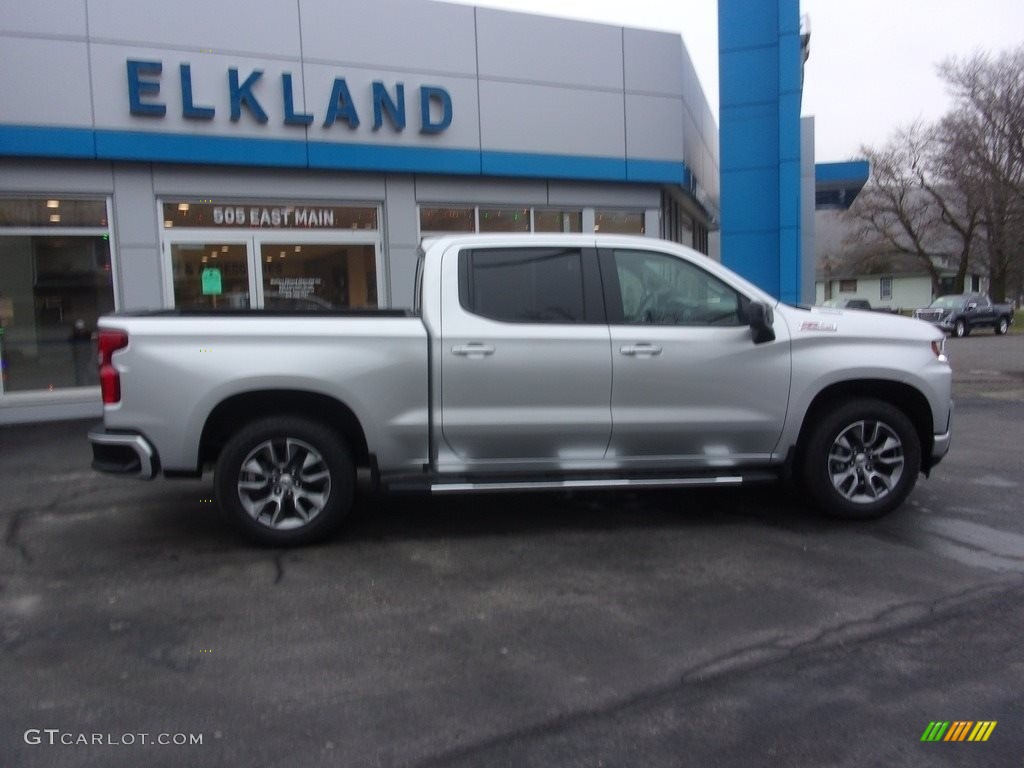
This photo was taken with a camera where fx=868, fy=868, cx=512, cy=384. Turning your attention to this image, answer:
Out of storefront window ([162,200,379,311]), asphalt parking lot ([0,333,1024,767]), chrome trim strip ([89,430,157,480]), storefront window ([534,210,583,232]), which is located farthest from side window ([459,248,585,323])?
storefront window ([534,210,583,232])

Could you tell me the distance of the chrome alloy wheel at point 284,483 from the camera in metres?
5.30

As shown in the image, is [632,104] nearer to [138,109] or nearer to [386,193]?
[386,193]

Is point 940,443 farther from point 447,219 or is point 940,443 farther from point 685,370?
point 447,219

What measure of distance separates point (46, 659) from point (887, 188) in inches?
2097

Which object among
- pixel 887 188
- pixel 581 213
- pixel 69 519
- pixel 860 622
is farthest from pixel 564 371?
pixel 887 188

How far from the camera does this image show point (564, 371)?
5496 mm

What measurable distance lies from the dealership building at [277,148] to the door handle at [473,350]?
246 inches

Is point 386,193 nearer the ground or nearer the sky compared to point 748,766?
nearer the sky

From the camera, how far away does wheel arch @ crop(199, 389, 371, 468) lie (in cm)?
534

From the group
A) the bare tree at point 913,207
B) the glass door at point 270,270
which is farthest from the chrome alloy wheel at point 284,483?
the bare tree at point 913,207

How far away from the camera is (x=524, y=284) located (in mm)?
5691

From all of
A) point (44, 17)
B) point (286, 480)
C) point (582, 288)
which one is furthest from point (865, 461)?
point (44, 17)

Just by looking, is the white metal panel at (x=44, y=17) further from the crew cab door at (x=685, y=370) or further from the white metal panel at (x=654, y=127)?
the crew cab door at (x=685, y=370)

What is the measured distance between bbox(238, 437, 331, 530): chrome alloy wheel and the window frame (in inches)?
54.1
